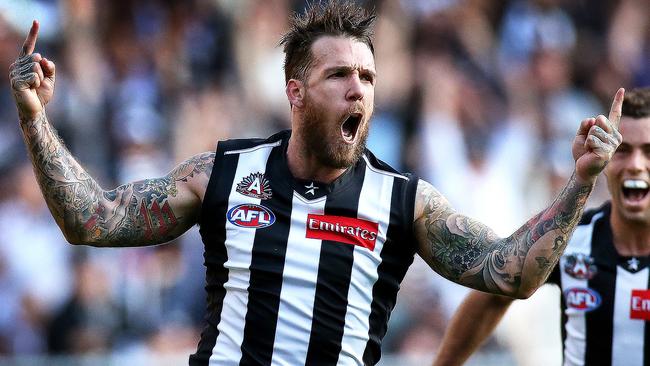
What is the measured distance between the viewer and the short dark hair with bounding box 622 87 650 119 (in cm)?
561

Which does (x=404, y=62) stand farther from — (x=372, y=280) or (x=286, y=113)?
(x=372, y=280)

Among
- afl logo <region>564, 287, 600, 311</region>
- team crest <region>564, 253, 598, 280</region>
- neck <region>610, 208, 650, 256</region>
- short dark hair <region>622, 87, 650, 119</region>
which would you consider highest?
short dark hair <region>622, 87, 650, 119</region>

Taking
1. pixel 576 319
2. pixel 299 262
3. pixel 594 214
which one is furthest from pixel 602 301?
pixel 299 262

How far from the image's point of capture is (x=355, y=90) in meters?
4.49

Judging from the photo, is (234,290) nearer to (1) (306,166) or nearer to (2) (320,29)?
(1) (306,166)

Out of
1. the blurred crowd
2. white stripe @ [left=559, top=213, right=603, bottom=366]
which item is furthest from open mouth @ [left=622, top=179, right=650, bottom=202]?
the blurred crowd

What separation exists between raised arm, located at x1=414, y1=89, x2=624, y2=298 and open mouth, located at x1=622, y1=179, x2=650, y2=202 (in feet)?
4.51

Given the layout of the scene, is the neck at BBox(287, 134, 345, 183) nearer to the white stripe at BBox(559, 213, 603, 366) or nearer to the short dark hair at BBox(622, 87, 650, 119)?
the white stripe at BBox(559, 213, 603, 366)

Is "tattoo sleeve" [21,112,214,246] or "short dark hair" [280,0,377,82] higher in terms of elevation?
"short dark hair" [280,0,377,82]

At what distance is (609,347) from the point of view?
5453mm

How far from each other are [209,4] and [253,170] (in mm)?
5278

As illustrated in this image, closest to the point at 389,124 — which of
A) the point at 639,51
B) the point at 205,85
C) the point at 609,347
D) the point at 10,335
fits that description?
the point at 205,85

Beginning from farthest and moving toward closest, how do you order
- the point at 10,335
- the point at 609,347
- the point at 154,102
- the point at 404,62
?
the point at 404,62 < the point at 154,102 < the point at 10,335 < the point at 609,347

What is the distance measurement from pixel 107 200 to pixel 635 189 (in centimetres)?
267
